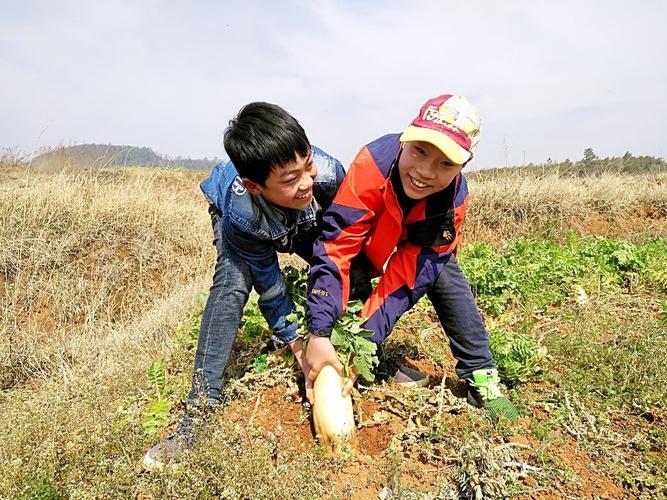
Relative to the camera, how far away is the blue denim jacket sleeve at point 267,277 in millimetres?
2633

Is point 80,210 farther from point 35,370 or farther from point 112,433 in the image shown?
point 112,433

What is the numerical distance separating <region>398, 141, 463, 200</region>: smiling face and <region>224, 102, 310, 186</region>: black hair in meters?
0.49

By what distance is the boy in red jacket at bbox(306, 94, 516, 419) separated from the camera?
7.42 ft

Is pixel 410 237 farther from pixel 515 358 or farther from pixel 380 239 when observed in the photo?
pixel 515 358

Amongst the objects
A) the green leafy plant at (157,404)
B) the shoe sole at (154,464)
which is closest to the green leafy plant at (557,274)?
the green leafy plant at (157,404)

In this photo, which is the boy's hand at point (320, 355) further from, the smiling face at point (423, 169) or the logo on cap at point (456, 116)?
the logo on cap at point (456, 116)

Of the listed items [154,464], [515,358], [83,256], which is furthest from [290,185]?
[83,256]

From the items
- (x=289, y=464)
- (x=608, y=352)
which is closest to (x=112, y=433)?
(x=289, y=464)

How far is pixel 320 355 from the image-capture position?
2.54 metres

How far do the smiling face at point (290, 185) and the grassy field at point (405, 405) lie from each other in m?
1.08

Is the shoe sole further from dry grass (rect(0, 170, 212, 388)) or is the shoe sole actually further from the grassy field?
dry grass (rect(0, 170, 212, 388))

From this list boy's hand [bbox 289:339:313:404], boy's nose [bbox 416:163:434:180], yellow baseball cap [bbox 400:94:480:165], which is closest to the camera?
yellow baseball cap [bbox 400:94:480:165]

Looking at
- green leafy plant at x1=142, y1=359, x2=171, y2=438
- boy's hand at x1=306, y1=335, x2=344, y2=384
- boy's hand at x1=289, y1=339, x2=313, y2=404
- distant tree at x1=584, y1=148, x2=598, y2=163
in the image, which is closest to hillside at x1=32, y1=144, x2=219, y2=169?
green leafy plant at x1=142, y1=359, x2=171, y2=438

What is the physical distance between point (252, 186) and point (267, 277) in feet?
2.03
